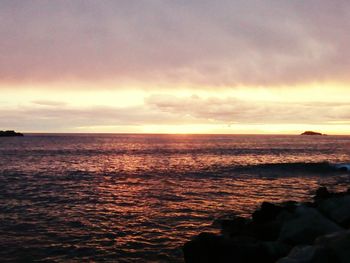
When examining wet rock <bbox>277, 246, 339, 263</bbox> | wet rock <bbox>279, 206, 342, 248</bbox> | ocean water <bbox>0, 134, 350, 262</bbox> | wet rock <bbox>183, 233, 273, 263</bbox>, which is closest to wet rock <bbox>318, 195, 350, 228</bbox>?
wet rock <bbox>279, 206, 342, 248</bbox>

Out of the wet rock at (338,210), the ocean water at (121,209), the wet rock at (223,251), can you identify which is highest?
the wet rock at (338,210)

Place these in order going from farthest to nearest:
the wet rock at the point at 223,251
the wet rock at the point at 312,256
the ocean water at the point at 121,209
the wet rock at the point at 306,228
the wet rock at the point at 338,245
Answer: the ocean water at the point at 121,209
the wet rock at the point at 306,228
the wet rock at the point at 223,251
the wet rock at the point at 338,245
the wet rock at the point at 312,256

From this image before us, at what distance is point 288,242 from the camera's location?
15523 millimetres

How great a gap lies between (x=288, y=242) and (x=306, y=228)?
3.55 ft

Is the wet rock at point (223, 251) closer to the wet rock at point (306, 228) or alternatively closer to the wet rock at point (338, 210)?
the wet rock at point (306, 228)

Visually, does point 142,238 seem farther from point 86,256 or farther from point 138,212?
point 138,212

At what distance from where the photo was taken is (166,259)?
665 inches

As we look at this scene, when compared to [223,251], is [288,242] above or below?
below

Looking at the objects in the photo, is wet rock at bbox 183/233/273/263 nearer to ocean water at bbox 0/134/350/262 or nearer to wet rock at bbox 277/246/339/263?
wet rock at bbox 277/246/339/263

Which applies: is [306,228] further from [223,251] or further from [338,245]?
[223,251]

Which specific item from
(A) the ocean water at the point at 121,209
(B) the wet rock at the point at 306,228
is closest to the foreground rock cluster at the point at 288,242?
(B) the wet rock at the point at 306,228

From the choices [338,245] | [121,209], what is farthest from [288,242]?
[121,209]

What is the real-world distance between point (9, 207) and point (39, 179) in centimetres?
1914

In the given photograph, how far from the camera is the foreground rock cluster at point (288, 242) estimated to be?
1162 cm
